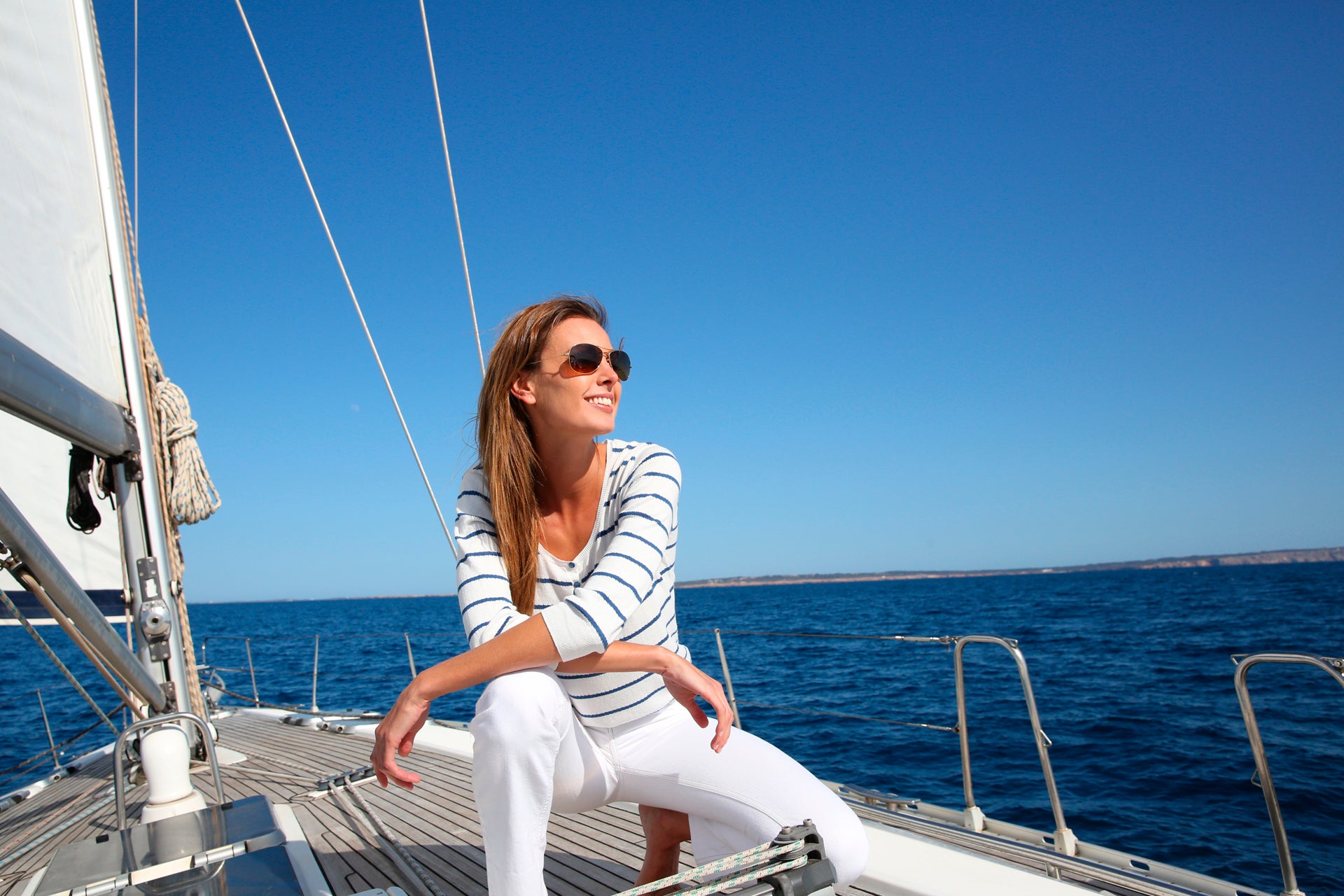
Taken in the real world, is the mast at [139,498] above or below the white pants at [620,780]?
above

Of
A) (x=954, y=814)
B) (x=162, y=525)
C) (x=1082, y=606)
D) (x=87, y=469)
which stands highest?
(x=87, y=469)

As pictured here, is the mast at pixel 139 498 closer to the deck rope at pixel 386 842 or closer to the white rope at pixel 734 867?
the deck rope at pixel 386 842

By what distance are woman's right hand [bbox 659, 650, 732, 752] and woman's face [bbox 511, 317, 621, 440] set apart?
0.49 metres

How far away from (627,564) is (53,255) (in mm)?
2531

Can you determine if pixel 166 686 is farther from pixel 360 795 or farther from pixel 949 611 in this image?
pixel 949 611

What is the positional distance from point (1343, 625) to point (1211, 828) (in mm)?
20613

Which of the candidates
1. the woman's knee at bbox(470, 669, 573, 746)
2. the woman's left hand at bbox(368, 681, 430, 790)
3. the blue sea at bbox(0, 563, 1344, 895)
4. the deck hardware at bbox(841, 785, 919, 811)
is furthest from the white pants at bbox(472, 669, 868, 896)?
the blue sea at bbox(0, 563, 1344, 895)

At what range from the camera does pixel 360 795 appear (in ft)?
10.5

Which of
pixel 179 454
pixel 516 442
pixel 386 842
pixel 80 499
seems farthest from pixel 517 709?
pixel 179 454

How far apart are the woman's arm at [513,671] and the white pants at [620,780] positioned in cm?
3

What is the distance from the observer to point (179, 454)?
353 centimetres

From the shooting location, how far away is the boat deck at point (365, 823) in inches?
90.5

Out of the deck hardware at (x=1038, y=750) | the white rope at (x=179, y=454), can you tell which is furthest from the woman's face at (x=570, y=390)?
the white rope at (x=179, y=454)

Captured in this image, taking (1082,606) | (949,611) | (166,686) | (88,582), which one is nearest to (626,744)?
(166,686)
